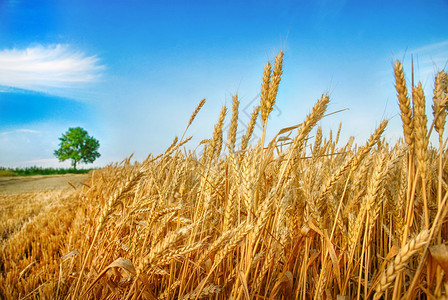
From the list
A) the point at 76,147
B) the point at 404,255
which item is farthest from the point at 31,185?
the point at 76,147

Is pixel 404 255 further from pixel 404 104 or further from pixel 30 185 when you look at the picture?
pixel 30 185

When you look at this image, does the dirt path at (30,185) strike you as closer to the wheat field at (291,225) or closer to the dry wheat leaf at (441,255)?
the wheat field at (291,225)

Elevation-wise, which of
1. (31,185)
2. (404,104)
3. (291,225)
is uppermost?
(404,104)

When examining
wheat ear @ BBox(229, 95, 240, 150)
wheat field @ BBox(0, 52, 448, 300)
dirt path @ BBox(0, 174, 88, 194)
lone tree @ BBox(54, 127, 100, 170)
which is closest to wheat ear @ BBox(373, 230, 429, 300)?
wheat field @ BBox(0, 52, 448, 300)

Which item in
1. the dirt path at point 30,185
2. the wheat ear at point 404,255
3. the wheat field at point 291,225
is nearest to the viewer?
the wheat ear at point 404,255

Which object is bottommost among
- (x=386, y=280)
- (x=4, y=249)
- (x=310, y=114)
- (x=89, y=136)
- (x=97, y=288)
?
(x=4, y=249)

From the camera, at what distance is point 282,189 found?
1176 mm

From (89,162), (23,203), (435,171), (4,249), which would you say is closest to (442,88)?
(435,171)

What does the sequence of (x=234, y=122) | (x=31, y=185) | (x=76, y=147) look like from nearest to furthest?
(x=234, y=122) → (x=31, y=185) → (x=76, y=147)

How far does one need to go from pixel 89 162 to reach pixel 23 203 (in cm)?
4168

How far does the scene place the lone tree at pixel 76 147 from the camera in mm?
42156

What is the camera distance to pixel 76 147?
43.2 meters

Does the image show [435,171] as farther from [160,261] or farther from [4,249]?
[4,249]

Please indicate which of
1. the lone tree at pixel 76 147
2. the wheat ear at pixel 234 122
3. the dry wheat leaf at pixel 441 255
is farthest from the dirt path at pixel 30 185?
the lone tree at pixel 76 147
